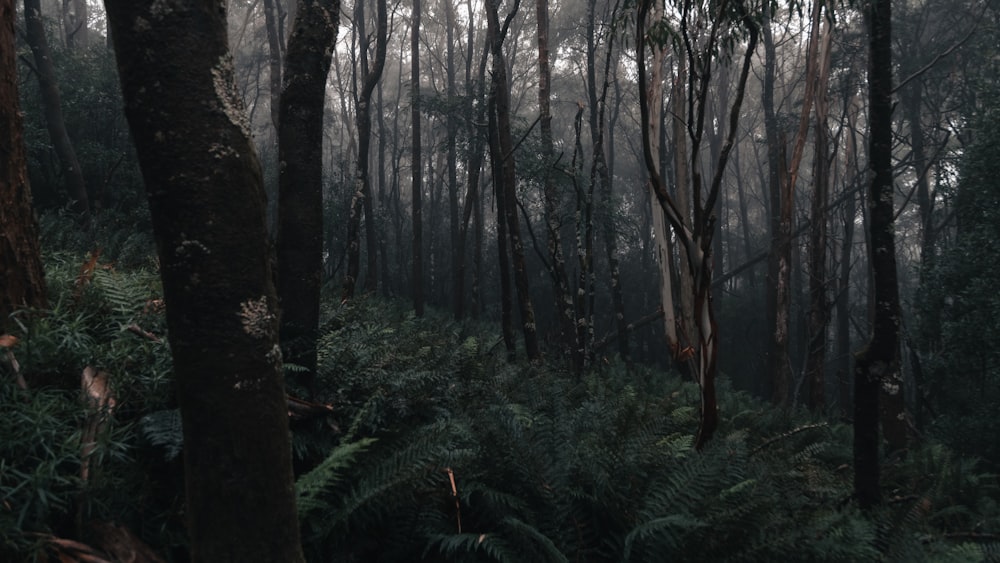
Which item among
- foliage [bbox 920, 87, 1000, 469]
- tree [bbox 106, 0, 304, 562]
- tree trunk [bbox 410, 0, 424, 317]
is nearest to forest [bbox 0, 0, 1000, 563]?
tree [bbox 106, 0, 304, 562]

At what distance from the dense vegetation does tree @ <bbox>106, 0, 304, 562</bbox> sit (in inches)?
35.3

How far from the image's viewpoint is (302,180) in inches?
164

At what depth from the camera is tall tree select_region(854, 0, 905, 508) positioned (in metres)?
4.45

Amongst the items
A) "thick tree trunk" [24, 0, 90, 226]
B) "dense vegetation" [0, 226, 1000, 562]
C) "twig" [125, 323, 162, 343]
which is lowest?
"dense vegetation" [0, 226, 1000, 562]

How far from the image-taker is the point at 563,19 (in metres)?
32.0

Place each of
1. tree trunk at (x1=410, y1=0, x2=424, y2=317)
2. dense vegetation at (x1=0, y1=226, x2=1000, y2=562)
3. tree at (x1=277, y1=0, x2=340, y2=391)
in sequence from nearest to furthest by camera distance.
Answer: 1. dense vegetation at (x1=0, y1=226, x2=1000, y2=562)
2. tree at (x1=277, y1=0, x2=340, y2=391)
3. tree trunk at (x1=410, y1=0, x2=424, y2=317)

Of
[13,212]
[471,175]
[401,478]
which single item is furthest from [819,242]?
[13,212]

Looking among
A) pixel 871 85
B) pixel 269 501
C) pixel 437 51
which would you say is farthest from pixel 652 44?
pixel 437 51

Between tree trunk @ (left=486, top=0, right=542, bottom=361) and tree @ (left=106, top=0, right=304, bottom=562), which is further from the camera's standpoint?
tree trunk @ (left=486, top=0, right=542, bottom=361)

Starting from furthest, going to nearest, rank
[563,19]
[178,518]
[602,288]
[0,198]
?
[563,19] → [602,288] → [0,198] → [178,518]

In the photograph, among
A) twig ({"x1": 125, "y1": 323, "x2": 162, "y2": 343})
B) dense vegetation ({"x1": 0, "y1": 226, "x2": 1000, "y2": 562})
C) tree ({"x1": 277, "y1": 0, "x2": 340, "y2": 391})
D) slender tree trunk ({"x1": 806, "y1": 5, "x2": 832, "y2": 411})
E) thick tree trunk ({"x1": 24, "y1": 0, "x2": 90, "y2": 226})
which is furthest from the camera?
slender tree trunk ({"x1": 806, "y1": 5, "x2": 832, "y2": 411})

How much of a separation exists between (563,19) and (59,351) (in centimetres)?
3191

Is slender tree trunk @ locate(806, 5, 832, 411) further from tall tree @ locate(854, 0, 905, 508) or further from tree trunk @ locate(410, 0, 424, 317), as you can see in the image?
tree trunk @ locate(410, 0, 424, 317)

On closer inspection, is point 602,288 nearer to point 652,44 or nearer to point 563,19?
point 563,19
